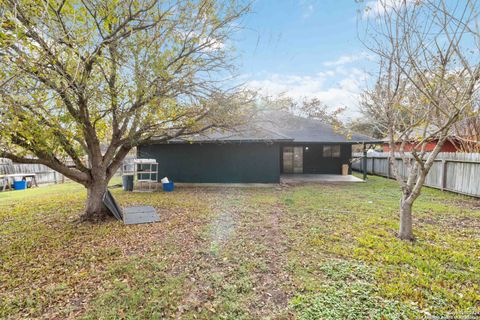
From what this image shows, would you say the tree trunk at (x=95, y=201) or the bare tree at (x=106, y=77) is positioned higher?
the bare tree at (x=106, y=77)

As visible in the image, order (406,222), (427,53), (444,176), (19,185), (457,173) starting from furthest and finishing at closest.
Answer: (19,185), (444,176), (457,173), (406,222), (427,53)

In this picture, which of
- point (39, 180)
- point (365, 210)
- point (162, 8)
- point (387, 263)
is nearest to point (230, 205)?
point (365, 210)

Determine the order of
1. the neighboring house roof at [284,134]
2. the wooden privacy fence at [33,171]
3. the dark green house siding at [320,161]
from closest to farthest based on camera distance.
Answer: the neighboring house roof at [284,134]
the wooden privacy fence at [33,171]
the dark green house siding at [320,161]

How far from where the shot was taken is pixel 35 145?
4.09 meters

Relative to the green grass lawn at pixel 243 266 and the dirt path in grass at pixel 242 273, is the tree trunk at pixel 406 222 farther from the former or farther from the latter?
the dirt path in grass at pixel 242 273

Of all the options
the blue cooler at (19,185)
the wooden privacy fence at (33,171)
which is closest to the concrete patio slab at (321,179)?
the blue cooler at (19,185)

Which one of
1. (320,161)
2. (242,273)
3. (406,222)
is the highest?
(320,161)

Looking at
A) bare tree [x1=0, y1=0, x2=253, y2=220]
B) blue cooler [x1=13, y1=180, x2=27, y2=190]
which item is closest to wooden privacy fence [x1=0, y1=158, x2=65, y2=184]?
blue cooler [x1=13, y1=180, x2=27, y2=190]

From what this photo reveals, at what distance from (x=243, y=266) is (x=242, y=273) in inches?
7.1

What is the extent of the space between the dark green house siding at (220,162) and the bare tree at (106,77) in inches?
191

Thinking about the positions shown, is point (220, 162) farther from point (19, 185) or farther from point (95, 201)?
point (19, 185)

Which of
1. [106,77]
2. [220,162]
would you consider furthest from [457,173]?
[106,77]

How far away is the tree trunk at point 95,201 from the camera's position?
5531 mm

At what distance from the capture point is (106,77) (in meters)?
4.64
